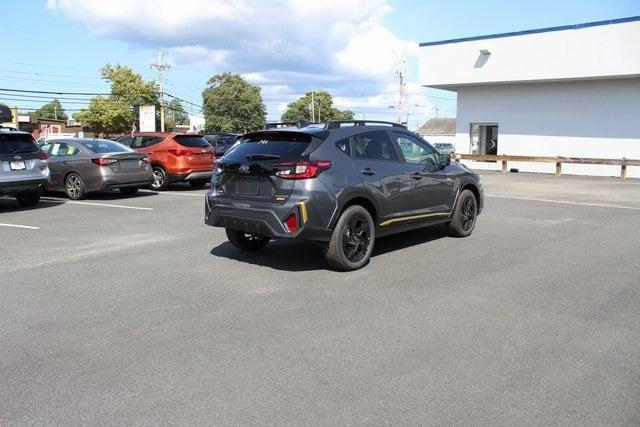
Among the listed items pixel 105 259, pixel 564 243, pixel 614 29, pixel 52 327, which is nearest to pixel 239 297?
pixel 52 327

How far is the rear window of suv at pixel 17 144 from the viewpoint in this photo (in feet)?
40.1

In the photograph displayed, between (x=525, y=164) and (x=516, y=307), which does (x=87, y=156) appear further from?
(x=525, y=164)

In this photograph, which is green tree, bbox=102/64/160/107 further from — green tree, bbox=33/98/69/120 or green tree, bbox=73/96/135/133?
green tree, bbox=33/98/69/120

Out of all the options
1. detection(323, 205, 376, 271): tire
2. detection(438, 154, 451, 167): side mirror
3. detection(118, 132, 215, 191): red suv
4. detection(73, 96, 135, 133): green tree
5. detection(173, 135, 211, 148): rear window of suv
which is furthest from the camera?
detection(73, 96, 135, 133): green tree

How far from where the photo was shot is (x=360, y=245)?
278 inches

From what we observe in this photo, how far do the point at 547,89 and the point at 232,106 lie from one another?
244 ft

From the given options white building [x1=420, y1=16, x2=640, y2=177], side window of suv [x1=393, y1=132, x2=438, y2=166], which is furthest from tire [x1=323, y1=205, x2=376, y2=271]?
white building [x1=420, y1=16, x2=640, y2=177]

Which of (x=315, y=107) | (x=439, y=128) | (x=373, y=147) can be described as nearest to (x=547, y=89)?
(x=373, y=147)

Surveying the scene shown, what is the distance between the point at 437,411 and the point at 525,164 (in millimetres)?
26835

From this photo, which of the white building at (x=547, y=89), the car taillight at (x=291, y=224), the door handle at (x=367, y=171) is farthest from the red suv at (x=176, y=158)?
the white building at (x=547, y=89)

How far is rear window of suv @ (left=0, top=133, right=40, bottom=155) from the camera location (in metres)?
12.2

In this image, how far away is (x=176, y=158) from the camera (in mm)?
16078

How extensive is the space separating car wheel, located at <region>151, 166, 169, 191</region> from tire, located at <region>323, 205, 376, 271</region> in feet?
33.6

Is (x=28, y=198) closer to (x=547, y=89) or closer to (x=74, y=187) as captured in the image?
(x=74, y=187)
